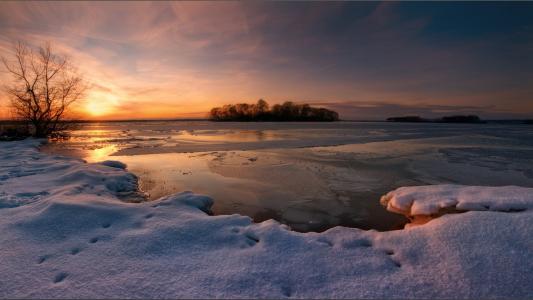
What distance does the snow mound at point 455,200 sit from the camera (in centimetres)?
347

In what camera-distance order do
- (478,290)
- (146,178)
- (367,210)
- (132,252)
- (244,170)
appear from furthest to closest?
1. (244,170)
2. (146,178)
3. (367,210)
4. (132,252)
5. (478,290)

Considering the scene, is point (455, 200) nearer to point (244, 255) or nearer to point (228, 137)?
point (244, 255)

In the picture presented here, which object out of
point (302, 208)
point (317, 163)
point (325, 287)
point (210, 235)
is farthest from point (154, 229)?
point (317, 163)

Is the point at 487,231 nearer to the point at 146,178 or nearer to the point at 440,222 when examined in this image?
the point at 440,222

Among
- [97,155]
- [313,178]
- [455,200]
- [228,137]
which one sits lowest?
[313,178]

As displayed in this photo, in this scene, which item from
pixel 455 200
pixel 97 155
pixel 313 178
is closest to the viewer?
pixel 455 200

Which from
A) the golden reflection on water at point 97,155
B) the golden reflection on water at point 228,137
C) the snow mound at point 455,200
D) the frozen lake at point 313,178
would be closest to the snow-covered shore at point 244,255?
the snow mound at point 455,200

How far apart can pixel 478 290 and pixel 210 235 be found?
2.43 metres

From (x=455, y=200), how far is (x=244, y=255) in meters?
3.28

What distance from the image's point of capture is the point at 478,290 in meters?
1.99

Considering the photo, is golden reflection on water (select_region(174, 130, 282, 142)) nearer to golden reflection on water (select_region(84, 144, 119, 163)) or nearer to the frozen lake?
golden reflection on water (select_region(84, 144, 119, 163))

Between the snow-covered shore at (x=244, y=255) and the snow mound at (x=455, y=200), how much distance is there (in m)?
0.03

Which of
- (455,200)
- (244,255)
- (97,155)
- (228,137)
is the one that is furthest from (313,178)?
(228,137)

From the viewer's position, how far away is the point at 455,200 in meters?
3.85
